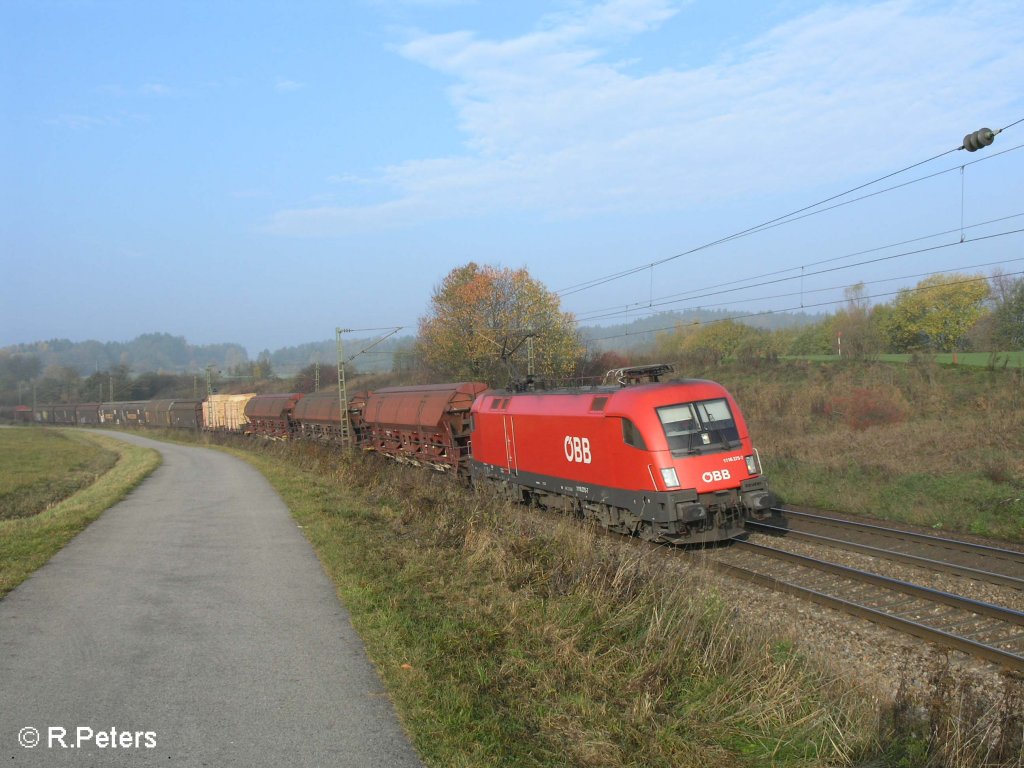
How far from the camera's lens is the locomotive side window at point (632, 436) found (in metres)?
12.5

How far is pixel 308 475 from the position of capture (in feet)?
78.6

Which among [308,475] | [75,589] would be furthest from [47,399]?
[75,589]

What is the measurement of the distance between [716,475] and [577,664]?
6.78 metres

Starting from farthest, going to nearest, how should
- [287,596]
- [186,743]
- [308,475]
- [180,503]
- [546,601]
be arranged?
1. [308,475]
2. [180,503]
3. [287,596]
4. [546,601]
5. [186,743]

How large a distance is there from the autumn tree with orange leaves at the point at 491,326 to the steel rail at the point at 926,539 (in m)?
29.9

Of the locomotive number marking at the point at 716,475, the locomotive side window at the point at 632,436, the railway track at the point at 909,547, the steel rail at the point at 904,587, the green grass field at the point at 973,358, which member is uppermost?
the green grass field at the point at 973,358

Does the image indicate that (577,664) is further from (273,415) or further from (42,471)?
(273,415)

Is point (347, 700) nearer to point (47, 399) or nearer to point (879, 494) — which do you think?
point (879, 494)

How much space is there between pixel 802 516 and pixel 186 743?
1322 centimetres

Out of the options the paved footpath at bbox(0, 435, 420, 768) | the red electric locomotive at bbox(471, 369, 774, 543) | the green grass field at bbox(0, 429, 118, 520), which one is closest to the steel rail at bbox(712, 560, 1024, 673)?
the red electric locomotive at bbox(471, 369, 774, 543)

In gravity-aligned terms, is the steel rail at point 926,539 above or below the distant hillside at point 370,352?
below

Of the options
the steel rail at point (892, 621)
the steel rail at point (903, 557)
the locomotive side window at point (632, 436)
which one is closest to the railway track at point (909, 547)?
the steel rail at point (903, 557)

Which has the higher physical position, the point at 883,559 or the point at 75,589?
the point at 75,589

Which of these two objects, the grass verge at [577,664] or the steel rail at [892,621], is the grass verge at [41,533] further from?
the steel rail at [892,621]
